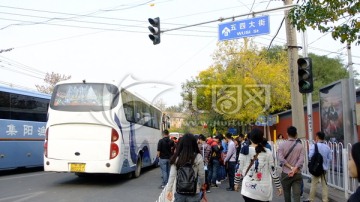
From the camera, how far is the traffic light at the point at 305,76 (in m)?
10.1

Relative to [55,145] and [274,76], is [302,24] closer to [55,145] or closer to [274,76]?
[55,145]

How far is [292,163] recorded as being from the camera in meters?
7.38

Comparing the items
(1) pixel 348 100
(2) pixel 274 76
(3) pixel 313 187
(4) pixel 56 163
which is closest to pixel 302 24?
(1) pixel 348 100

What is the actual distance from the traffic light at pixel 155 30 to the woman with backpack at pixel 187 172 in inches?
327

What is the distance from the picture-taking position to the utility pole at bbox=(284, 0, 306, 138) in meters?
12.0

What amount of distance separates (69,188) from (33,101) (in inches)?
243

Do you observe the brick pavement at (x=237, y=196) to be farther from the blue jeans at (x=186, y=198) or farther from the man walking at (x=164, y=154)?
the blue jeans at (x=186, y=198)

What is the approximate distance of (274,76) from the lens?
30.4 meters

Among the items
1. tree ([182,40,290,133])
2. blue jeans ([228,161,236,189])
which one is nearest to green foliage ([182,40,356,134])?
tree ([182,40,290,133])

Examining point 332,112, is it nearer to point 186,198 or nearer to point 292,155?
point 292,155

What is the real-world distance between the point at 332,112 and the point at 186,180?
7886 mm

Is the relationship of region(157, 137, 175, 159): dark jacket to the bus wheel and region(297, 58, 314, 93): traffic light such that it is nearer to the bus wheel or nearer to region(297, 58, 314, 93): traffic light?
the bus wheel

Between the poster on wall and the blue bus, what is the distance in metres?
11.3

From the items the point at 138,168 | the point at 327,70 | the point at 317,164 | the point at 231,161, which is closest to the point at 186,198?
the point at 317,164
